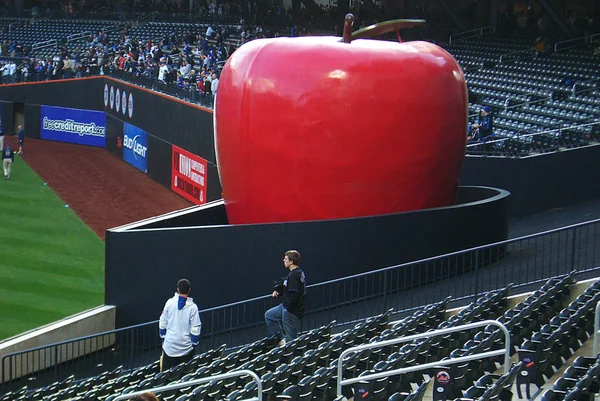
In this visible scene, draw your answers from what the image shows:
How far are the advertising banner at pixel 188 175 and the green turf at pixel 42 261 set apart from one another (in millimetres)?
4089

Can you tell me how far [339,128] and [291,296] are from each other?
15.3 ft

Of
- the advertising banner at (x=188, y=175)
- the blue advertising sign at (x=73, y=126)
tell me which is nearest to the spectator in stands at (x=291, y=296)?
the advertising banner at (x=188, y=175)

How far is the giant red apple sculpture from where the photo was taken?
17453 millimetres

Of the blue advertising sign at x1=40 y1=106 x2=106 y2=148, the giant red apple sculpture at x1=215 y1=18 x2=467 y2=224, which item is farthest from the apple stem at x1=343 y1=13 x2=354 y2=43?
the blue advertising sign at x1=40 y1=106 x2=106 y2=148

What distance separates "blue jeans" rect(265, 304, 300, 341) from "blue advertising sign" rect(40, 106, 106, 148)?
3170cm

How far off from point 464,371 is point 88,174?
29911mm

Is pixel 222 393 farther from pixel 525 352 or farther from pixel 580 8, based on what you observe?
pixel 580 8

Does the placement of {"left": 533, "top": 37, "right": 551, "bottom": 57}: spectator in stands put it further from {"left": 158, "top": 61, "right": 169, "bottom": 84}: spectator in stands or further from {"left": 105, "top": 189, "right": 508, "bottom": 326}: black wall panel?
{"left": 105, "top": 189, "right": 508, "bottom": 326}: black wall panel

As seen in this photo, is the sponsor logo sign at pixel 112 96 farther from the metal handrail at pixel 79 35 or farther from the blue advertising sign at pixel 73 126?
the metal handrail at pixel 79 35

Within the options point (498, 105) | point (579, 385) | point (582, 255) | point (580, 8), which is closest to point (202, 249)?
point (582, 255)

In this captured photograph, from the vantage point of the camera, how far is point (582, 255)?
1742 cm

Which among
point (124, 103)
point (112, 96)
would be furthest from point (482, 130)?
point (112, 96)

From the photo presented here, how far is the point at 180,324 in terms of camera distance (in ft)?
42.1

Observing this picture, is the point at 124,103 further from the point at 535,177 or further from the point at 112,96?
the point at 535,177
